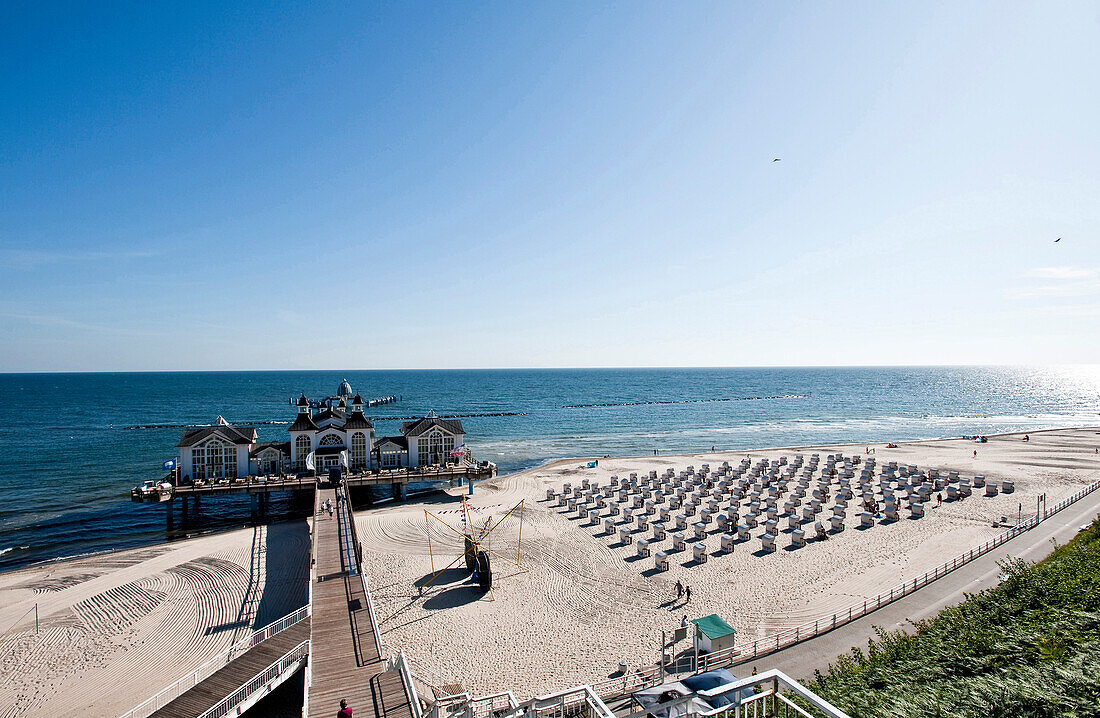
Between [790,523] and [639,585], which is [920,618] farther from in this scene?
[790,523]

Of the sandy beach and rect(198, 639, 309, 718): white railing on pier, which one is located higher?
rect(198, 639, 309, 718): white railing on pier

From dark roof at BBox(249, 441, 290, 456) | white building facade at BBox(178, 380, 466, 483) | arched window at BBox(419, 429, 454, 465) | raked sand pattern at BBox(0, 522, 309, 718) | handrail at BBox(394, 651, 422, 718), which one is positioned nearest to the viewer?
handrail at BBox(394, 651, 422, 718)

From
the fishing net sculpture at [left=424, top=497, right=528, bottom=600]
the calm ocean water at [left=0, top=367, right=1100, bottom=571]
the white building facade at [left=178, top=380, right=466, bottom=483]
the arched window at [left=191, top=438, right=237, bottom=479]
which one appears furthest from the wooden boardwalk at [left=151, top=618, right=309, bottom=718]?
the arched window at [left=191, top=438, right=237, bottom=479]

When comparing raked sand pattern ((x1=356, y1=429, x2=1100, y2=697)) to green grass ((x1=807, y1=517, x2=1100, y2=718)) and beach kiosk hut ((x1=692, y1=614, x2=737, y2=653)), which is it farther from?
green grass ((x1=807, y1=517, x2=1100, y2=718))

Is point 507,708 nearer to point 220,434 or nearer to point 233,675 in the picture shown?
point 233,675

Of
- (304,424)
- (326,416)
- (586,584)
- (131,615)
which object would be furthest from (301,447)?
(586,584)
